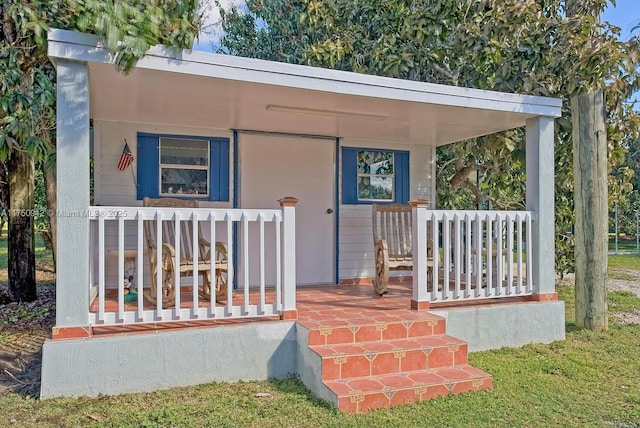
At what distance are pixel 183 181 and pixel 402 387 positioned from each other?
3544 mm

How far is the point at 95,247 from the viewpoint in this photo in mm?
4855

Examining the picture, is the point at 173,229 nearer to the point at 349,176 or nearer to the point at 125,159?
the point at 125,159

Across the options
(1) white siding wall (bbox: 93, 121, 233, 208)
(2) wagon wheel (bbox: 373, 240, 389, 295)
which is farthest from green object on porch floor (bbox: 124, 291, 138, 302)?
(2) wagon wheel (bbox: 373, 240, 389, 295)

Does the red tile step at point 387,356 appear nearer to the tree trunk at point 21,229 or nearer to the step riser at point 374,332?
the step riser at point 374,332

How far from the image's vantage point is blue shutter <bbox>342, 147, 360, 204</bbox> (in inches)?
250

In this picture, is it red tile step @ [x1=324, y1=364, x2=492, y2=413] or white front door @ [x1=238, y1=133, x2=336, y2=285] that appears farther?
white front door @ [x1=238, y1=133, x2=336, y2=285]

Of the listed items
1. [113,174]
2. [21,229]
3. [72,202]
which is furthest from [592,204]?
[21,229]

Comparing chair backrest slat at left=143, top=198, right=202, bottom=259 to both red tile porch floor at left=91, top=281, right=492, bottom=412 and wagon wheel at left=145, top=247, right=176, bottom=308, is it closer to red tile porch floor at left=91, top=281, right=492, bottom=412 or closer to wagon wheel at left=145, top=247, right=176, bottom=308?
wagon wheel at left=145, top=247, right=176, bottom=308

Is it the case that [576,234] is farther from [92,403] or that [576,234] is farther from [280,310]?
[92,403]

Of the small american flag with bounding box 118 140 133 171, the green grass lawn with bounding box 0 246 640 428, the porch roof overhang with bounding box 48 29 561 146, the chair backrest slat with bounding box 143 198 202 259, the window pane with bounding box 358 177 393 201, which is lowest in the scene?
the green grass lawn with bounding box 0 246 640 428

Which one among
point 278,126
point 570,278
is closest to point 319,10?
point 278,126

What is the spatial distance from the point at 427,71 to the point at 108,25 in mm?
5436

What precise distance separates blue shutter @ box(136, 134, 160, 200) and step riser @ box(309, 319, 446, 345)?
9.35 feet

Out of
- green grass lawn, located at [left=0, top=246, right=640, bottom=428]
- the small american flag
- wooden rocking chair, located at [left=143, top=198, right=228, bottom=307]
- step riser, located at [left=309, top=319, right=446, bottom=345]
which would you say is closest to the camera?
green grass lawn, located at [left=0, top=246, right=640, bottom=428]
